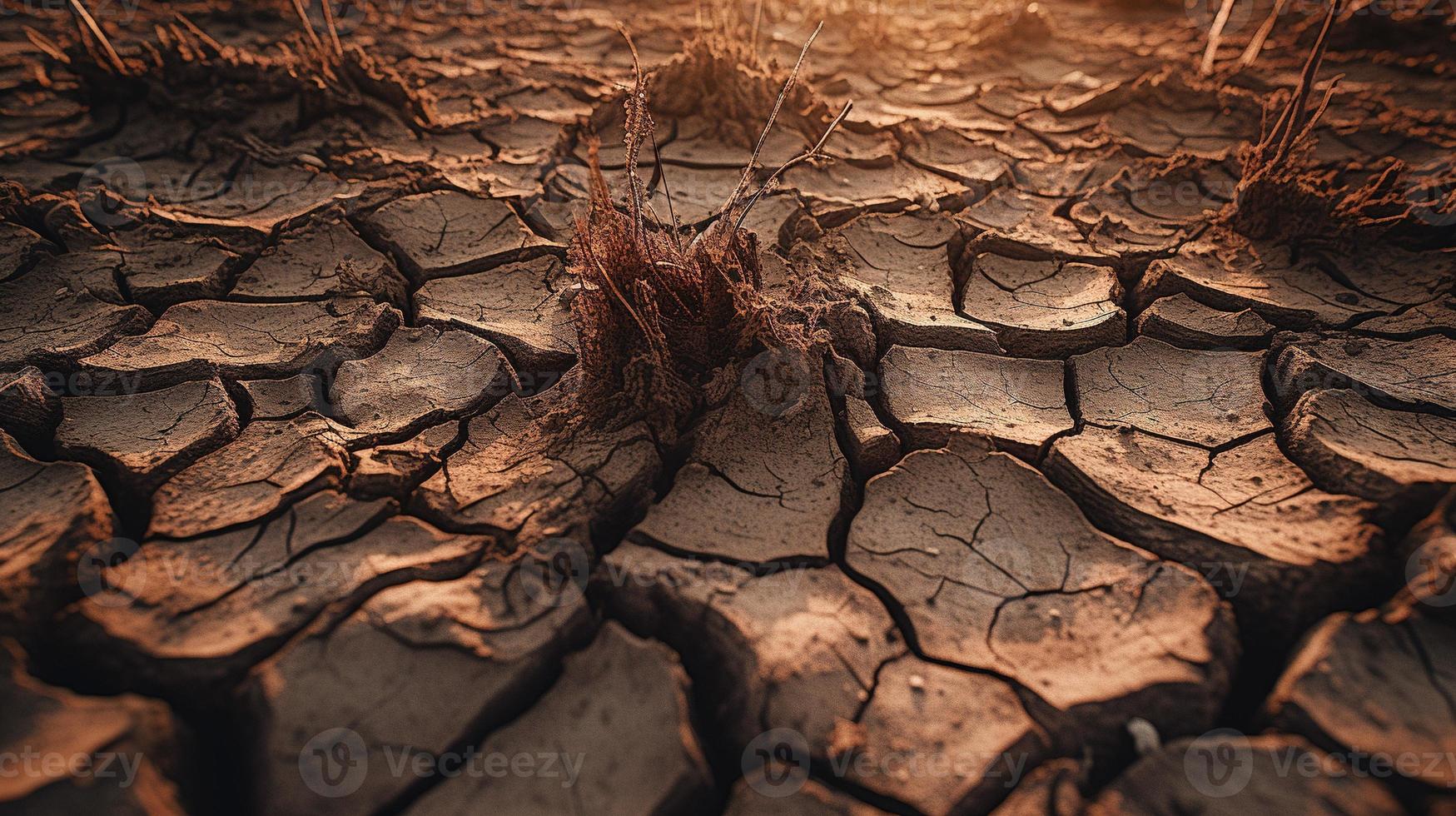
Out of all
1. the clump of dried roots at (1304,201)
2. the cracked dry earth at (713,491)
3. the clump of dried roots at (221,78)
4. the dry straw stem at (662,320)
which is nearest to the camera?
the cracked dry earth at (713,491)

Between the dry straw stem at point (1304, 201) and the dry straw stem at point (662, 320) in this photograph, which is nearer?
the dry straw stem at point (662, 320)

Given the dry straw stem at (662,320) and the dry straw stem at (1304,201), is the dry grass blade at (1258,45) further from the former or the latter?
the dry straw stem at (662,320)

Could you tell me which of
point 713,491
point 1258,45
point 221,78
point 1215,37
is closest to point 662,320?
point 713,491

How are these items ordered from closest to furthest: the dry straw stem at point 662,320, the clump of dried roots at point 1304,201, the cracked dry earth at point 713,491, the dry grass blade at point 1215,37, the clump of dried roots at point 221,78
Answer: the cracked dry earth at point 713,491, the dry straw stem at point 662,320, the clump of dried roots at point 1304,201, the clump of dried roots at point 221,78, the dry grass blade at point 1215,37

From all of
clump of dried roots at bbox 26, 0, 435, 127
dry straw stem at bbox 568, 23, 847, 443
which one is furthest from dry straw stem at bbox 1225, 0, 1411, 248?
clump of dried roots at bbox 26, 0, 435, 127

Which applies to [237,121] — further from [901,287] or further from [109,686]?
[901,287]

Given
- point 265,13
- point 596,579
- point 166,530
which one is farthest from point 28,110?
point 596,579

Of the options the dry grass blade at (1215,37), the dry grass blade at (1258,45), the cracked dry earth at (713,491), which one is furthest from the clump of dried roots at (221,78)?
the dry grass blade at (1258,45)

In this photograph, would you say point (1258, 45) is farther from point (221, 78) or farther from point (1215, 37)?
point (221, 78)
